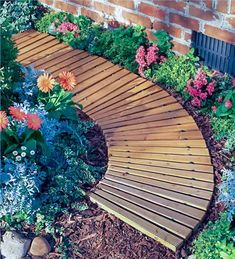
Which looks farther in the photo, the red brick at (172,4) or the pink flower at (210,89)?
the red brick at (172,4)

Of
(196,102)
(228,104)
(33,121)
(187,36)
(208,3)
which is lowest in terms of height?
(196,102)

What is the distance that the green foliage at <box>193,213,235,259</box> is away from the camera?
132 inches

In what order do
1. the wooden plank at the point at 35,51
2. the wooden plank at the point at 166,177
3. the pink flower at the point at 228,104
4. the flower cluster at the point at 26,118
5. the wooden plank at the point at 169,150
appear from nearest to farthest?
the flower cluster at the point at 26,118
the wooden plank at the point at 166,177
the wooden plank at the point at 169,150
the pink flower at the point at 228,104
the wooden plank at the point at 35,51

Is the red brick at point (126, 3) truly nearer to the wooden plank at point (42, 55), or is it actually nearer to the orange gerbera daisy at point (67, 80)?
the wooden plank at point (42, 55)

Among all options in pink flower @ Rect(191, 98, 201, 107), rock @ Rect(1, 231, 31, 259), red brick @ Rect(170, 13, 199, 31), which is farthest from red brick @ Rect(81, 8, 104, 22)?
rock @ Rect(1, 231, 31, 259)

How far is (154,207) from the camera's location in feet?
12.5

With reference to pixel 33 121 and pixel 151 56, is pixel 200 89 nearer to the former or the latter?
pixel 151 56

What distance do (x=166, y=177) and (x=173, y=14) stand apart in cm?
181

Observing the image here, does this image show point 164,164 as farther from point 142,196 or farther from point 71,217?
point 71,217

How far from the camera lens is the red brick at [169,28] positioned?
17.2 ft

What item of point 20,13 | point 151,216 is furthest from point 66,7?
point 151,216

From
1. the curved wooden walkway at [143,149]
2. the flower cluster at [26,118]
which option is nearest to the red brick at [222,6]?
the curved wooden walkway at [143,149]

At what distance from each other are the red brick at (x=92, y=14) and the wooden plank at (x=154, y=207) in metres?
2.42

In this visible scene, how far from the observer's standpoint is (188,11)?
504 centimetres
